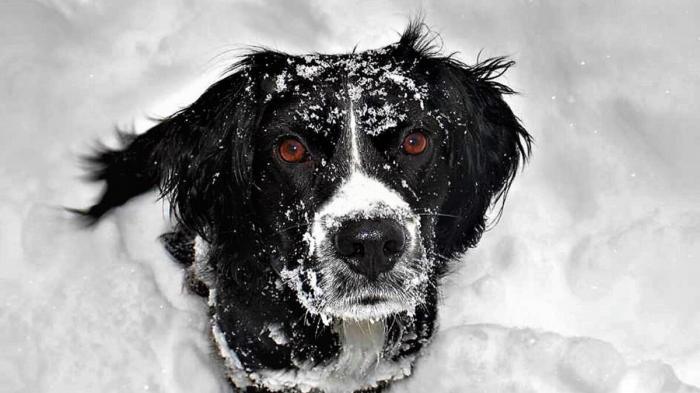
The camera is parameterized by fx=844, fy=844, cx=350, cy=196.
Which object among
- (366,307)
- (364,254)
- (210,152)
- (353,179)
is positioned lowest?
(366,307)

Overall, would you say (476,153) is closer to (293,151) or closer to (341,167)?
(341,167)

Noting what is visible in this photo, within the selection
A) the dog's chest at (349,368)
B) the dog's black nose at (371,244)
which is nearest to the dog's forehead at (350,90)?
the dog's black nose at (371,244)

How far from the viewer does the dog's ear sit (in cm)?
350

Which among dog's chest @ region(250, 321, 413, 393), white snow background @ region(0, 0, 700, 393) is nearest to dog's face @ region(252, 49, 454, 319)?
dog's chest @ region(250, 321, 413, 393)

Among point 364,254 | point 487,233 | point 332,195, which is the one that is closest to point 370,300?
point 364,254

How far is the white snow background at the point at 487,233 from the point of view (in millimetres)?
4098

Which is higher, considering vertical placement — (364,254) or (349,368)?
(364,254)

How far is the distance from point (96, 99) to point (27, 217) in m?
0.86

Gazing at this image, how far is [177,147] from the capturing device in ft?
12.1

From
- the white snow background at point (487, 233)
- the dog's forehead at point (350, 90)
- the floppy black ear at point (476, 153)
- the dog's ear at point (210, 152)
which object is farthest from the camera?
the white snow background at point (487, 233)

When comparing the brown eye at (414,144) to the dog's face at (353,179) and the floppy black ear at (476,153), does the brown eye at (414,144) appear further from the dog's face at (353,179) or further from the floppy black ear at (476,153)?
the floppy black ear at (476,153)

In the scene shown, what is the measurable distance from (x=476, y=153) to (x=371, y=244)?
94 centimetres

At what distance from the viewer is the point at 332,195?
3195mm

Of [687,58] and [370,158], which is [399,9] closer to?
[687,58]
